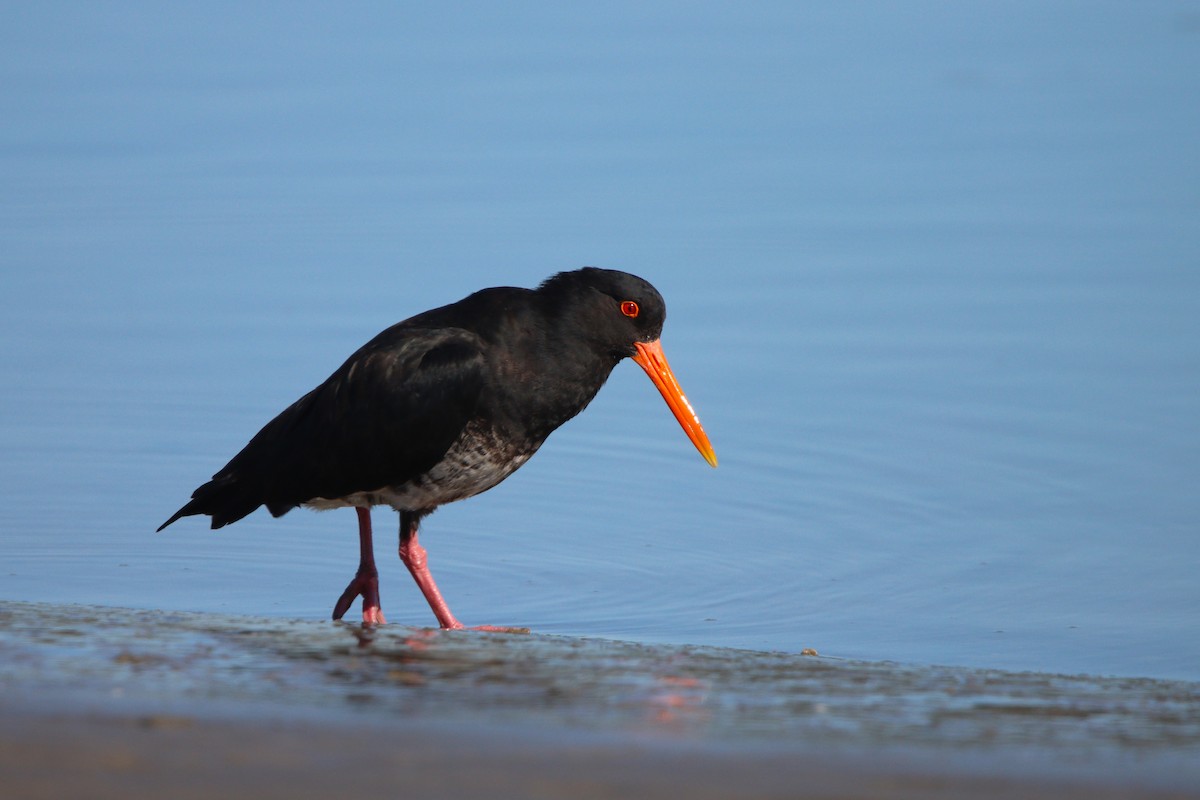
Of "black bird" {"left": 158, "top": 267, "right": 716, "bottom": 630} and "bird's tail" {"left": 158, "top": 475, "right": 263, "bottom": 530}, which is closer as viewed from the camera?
"black bird" {"left": 158, "top": 267, "right": 716, "bottom": 630}

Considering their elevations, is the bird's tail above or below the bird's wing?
below

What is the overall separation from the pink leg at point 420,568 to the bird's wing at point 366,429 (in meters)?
0.21

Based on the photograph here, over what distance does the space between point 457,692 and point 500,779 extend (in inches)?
38.5

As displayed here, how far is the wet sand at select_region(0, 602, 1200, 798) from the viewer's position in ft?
12.1

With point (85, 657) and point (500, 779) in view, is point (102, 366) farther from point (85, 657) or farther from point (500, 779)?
point (500, 779)

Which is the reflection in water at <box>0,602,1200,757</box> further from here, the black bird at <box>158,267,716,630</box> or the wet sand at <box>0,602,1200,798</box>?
the black bird at <box>158,267,716,630</box>

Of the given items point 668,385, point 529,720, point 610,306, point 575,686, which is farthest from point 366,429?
point 529,720

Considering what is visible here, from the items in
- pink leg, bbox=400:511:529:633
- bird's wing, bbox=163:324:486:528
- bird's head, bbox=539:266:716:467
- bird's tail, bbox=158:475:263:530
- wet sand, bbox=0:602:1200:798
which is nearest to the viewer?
wet sand, bbox=0:602:1200:798

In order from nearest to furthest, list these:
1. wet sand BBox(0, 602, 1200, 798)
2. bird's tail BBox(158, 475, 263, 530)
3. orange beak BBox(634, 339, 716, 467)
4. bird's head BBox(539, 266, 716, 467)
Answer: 1. wet sand BBox(0, 602, 1200, 798)
2. bird's head BBox(539, 266, 716, 467)
3. bird's tail BBox(158, 475, 263, 530)
4. orange beak BBox(634, 339, 716, 467)

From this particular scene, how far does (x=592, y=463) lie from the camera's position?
30.8 ft

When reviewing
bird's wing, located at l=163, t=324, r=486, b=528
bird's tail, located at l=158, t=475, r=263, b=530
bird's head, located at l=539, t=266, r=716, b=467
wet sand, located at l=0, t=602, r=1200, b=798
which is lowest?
wet sand, located at l=0, t=602, r=1200, b=798

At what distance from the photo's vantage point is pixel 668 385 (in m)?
7.28

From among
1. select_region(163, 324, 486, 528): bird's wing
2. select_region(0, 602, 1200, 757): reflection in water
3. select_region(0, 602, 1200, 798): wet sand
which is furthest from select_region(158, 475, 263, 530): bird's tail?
select_region(0, 602, 1200, 798): wet sand

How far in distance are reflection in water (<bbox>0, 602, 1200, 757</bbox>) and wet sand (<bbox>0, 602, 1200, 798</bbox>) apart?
0.01 metres
